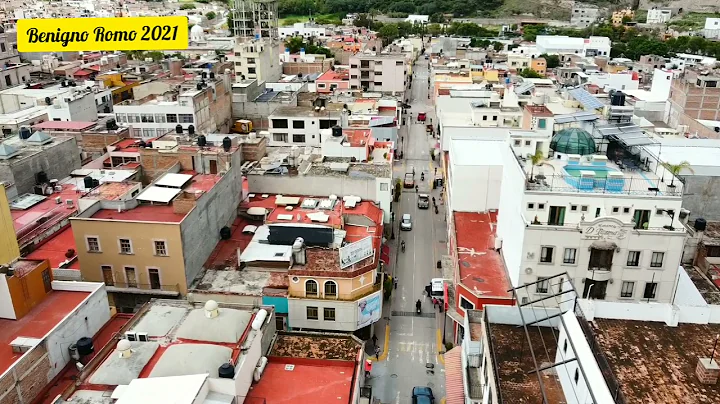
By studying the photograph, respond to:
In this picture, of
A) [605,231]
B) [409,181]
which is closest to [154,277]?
[605,231]

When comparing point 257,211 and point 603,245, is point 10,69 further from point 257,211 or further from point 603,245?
point 603,245

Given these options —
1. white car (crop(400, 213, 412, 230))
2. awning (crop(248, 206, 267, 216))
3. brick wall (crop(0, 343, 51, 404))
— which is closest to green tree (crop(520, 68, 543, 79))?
white car (crop(400, 213, 412, 230))

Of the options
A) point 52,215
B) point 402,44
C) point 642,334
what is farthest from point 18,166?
point 402,44

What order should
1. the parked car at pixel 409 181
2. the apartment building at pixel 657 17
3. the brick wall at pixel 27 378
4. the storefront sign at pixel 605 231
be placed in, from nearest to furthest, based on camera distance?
the brick wall at pixel 27 378 < the storefront sign at pixel 605 231 < the parked car at pixel 409 181 < the apartment building at pixel 657 17

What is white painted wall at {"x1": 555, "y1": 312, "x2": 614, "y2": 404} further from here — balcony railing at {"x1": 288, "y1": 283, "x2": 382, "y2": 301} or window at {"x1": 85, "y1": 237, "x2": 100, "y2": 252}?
window at {"x1": 85, "y1": 237, "x2": 100, "y2": 252}

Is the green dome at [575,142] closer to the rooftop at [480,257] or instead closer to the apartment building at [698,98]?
the rooftop at [480,257]

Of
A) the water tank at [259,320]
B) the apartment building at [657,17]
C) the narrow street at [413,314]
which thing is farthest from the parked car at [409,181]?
the apartment building at [657,17]
